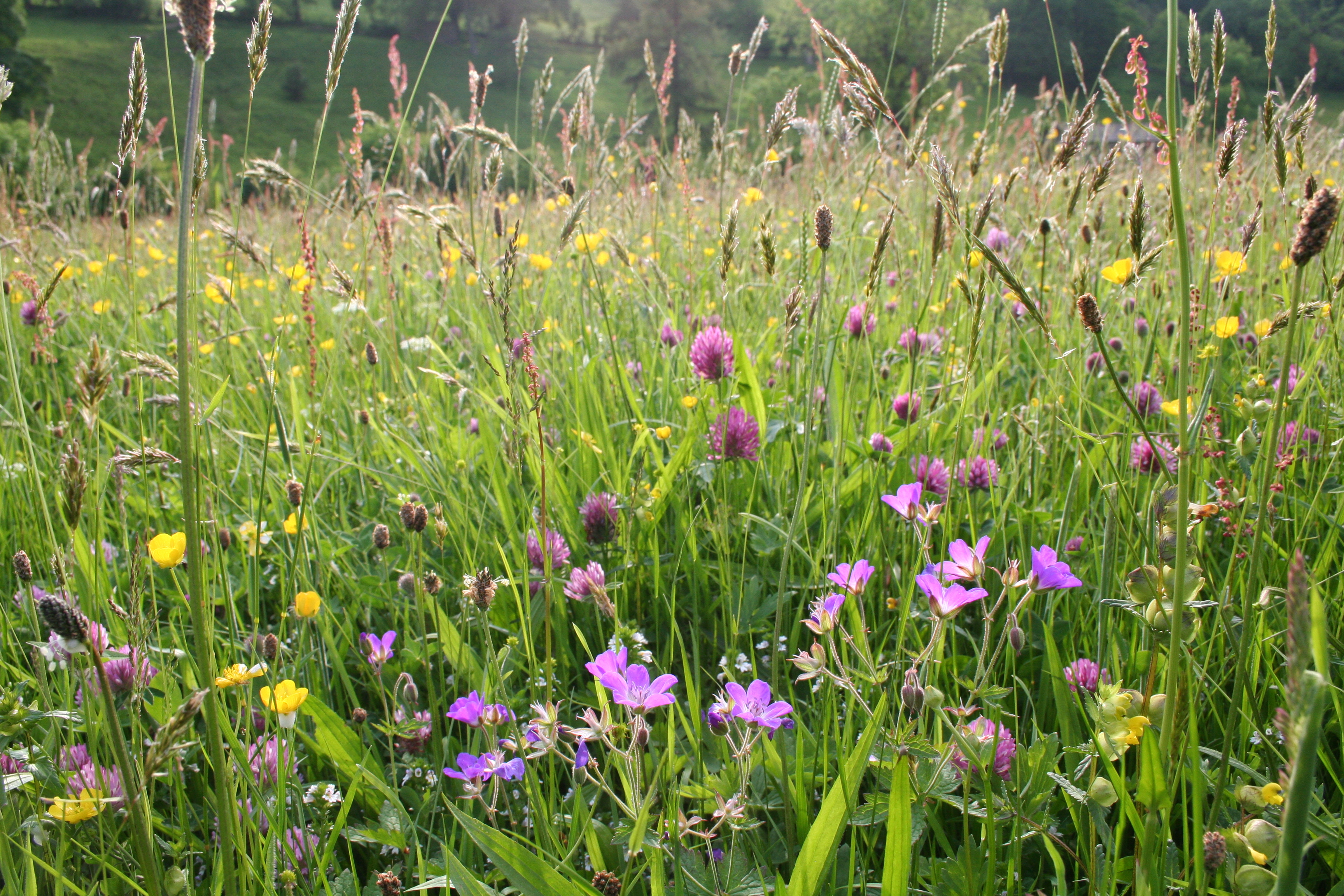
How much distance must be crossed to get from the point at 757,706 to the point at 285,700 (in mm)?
467

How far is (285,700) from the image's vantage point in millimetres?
763

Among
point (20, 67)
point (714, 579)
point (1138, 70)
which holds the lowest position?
point (20, 67)

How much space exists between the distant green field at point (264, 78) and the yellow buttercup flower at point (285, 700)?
24.0 m

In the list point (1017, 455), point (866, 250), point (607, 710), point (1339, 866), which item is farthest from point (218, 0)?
point (866, 250)

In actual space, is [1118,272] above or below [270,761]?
above

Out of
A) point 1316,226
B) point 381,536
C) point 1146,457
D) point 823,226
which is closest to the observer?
point 1316,226

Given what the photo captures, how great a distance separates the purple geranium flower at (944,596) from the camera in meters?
0.69

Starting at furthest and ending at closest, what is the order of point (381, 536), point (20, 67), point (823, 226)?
point (20, 67) → point (381, 536) → point (823, 226)

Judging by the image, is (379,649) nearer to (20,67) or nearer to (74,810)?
(74,810)

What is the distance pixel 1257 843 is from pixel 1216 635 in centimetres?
54

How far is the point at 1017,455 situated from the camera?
140 cm

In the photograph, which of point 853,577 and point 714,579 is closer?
point 853,577

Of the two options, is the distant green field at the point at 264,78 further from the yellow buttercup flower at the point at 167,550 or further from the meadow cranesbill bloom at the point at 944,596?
the meadow cranesbill bloom at the point at 944,596

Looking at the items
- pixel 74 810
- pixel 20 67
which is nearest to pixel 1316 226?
pixel 74 810
